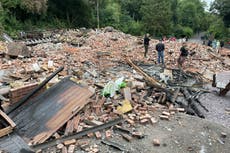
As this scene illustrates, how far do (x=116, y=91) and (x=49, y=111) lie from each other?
2.28 m

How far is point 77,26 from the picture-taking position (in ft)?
96.2

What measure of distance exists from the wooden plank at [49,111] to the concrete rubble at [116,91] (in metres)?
0.12

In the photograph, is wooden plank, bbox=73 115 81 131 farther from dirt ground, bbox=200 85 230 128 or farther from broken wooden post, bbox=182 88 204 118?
dirt ground, bbox=200 85 230 128

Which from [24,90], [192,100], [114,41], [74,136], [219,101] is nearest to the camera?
[74,136]

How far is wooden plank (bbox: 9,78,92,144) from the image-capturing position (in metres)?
5.80

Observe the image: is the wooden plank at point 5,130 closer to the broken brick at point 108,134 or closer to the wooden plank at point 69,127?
the wooden plank at point 69,127

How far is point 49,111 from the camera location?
638 centimetres

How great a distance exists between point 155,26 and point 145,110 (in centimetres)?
2898

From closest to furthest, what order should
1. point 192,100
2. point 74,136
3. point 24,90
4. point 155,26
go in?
point 74,136, point 24,90, point 192,100, point 155,26

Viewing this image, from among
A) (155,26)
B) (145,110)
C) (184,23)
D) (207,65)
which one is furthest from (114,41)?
(184,23)

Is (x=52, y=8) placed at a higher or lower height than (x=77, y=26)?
higher

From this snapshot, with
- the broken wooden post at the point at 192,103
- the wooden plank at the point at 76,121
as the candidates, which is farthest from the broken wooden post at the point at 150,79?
the wooden plank at the point at 76,121

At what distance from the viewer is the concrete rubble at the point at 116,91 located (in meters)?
5.91

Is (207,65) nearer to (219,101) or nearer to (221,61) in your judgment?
(221,61)
